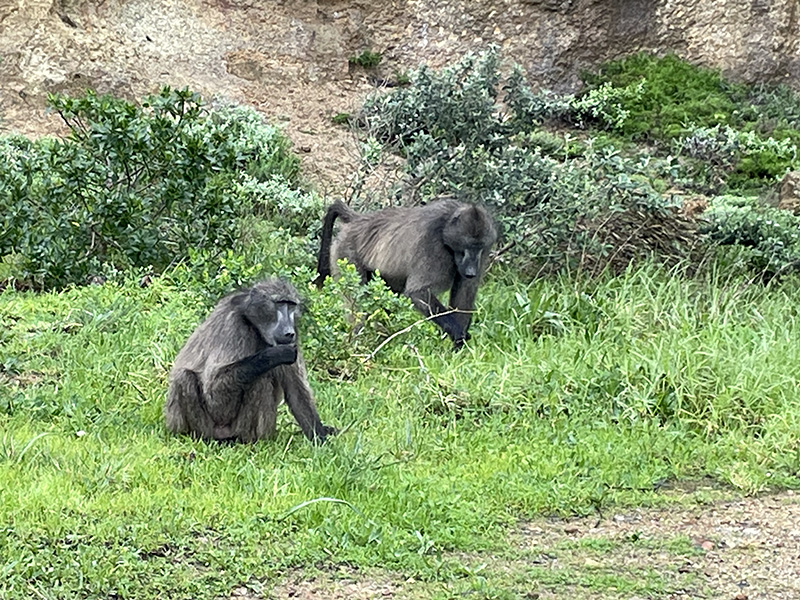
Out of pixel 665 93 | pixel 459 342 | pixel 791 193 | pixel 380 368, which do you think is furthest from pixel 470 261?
pixel 665 93

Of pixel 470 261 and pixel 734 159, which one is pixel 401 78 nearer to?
pixel 734 159

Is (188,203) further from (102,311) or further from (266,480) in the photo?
(266,480)

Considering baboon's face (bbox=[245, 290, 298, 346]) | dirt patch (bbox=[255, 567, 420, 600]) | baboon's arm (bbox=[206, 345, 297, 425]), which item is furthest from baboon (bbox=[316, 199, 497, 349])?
dirt patch (bbox=[255, 567, 420, 600])

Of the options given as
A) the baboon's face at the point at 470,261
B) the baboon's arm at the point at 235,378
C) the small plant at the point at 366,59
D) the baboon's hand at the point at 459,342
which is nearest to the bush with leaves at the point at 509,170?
the baboon's face at the point at 470,261

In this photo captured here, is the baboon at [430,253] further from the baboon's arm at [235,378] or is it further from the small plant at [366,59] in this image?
the small plant at [366,59]

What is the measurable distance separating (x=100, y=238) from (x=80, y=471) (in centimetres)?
481

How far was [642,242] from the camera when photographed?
10.2 meters

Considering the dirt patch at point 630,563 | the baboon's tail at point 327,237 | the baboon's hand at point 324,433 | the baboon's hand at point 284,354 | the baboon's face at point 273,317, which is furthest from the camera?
the baboon's tail at point 327,237

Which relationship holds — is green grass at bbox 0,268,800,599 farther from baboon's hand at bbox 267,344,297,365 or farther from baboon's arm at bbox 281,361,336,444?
baboon's hand at bbox 267,344,297,365

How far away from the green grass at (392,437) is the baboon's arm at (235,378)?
20 centimetres

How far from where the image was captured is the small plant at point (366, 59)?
16.1 m

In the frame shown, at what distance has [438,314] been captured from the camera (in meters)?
7.98

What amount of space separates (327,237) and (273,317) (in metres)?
3.30

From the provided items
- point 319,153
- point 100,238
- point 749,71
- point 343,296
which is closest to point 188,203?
point 100,238
